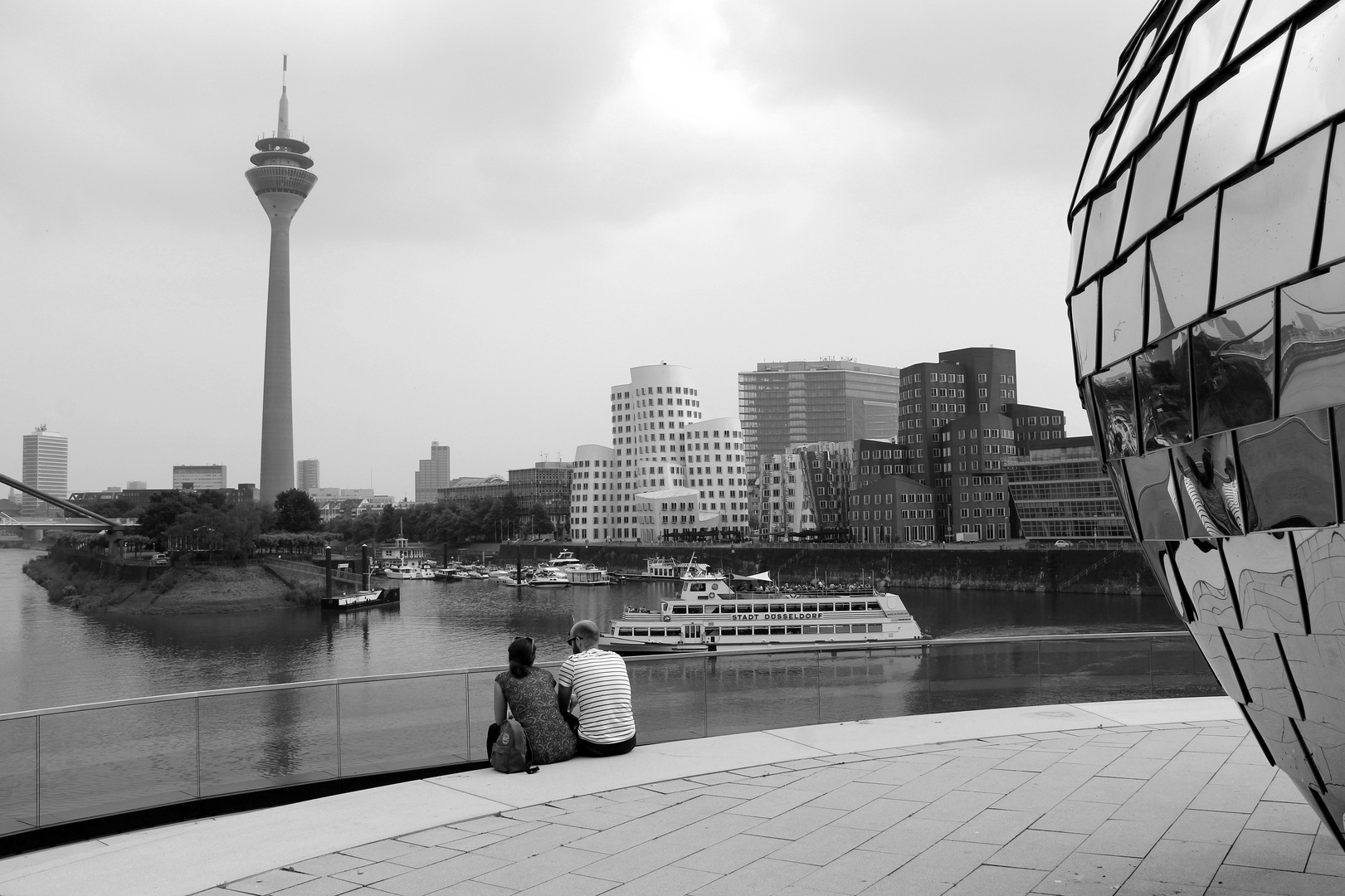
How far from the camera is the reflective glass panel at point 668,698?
10.2 m

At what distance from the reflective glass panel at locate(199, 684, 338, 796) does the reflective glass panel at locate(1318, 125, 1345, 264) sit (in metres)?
8.08

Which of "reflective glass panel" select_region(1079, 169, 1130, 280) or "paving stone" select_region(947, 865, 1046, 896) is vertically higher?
"reflective glass panel" select_region(1079, 169, 1130, 280)

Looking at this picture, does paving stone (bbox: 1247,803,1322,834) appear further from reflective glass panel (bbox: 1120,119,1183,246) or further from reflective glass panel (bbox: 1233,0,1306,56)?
reflective glass panel (bbox: 1233,0,1306,56)

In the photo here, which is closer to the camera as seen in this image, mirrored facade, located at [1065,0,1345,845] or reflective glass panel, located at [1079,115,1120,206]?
mirrored facade, located at [1065,0,1345,845]

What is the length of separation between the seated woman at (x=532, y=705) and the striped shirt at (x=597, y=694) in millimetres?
239

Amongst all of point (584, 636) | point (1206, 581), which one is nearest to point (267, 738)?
point (584, 636)

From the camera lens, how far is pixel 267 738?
9.12m

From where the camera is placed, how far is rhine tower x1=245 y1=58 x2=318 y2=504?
135625 mm

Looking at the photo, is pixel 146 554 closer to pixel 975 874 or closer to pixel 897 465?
pixel 897 465

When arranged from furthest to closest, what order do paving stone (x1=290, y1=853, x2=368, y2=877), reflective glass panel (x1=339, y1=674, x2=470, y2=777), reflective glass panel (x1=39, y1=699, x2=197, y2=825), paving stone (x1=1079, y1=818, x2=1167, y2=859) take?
reflective glass panel (x1=339, y1=674, x2=470, y2=777) → reflective glass panel (x1=39, y1=699, x2=197, y2=825) → paving stone (x1=1079, y1=818, x2=1167, y2=859) → paving stone (x1=290, y1=853, x2=368, y2=877)

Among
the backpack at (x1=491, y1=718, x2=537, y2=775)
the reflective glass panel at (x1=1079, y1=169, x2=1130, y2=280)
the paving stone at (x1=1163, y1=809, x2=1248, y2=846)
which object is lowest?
the paving stone at (x1=1163, y1=809, x2=1248, y2=846)

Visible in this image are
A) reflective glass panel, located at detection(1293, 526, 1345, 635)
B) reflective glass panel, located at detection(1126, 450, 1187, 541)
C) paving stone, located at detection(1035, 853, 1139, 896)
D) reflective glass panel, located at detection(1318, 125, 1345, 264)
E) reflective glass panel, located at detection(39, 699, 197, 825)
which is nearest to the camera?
reflective glass panel, located at detection(1318, 125, 1345, 264)

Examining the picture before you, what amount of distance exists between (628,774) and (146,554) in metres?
88.0

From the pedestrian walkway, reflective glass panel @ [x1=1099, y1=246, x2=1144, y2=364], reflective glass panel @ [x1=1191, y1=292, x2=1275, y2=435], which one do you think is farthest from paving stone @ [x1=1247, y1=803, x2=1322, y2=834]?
reflective glass panel @ [x1=1191, y1=292, x2=1275, y2=435]
